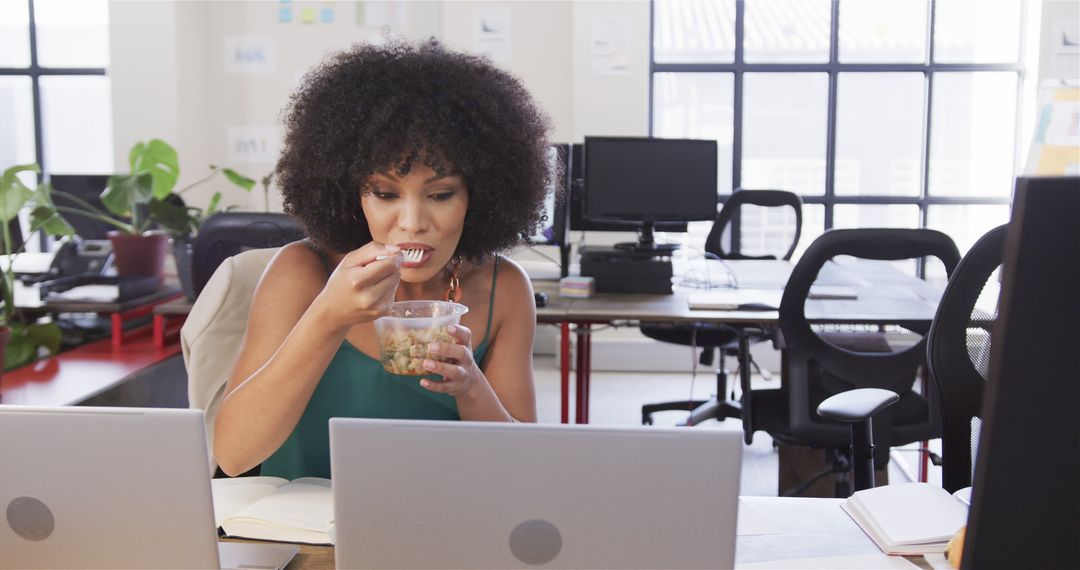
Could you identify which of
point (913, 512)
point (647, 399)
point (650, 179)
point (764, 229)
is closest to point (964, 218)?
point (764, 229)

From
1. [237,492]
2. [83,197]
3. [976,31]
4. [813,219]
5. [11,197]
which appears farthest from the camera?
[813,219]

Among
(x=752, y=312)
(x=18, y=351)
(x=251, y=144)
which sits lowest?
(x=18, y=351)

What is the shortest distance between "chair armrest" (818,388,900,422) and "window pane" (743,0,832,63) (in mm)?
4073

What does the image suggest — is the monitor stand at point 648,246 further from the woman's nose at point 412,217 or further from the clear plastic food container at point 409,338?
the clear plastic food container at point 409,338

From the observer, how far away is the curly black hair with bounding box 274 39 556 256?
136 cm

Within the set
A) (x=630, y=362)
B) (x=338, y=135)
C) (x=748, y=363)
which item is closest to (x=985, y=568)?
(x=338, y=135)

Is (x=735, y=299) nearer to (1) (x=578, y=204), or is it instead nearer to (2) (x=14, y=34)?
(1) (x=578, y=204)

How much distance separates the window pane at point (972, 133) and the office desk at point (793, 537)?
16.0 feet

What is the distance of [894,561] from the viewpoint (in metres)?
1.07

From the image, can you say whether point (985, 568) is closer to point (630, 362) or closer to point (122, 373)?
point (122, 373)

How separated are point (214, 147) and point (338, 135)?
15.9 feet

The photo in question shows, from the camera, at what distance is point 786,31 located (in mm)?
5543

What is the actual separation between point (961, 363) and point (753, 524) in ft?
2.26

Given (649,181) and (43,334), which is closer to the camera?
(43,334)
